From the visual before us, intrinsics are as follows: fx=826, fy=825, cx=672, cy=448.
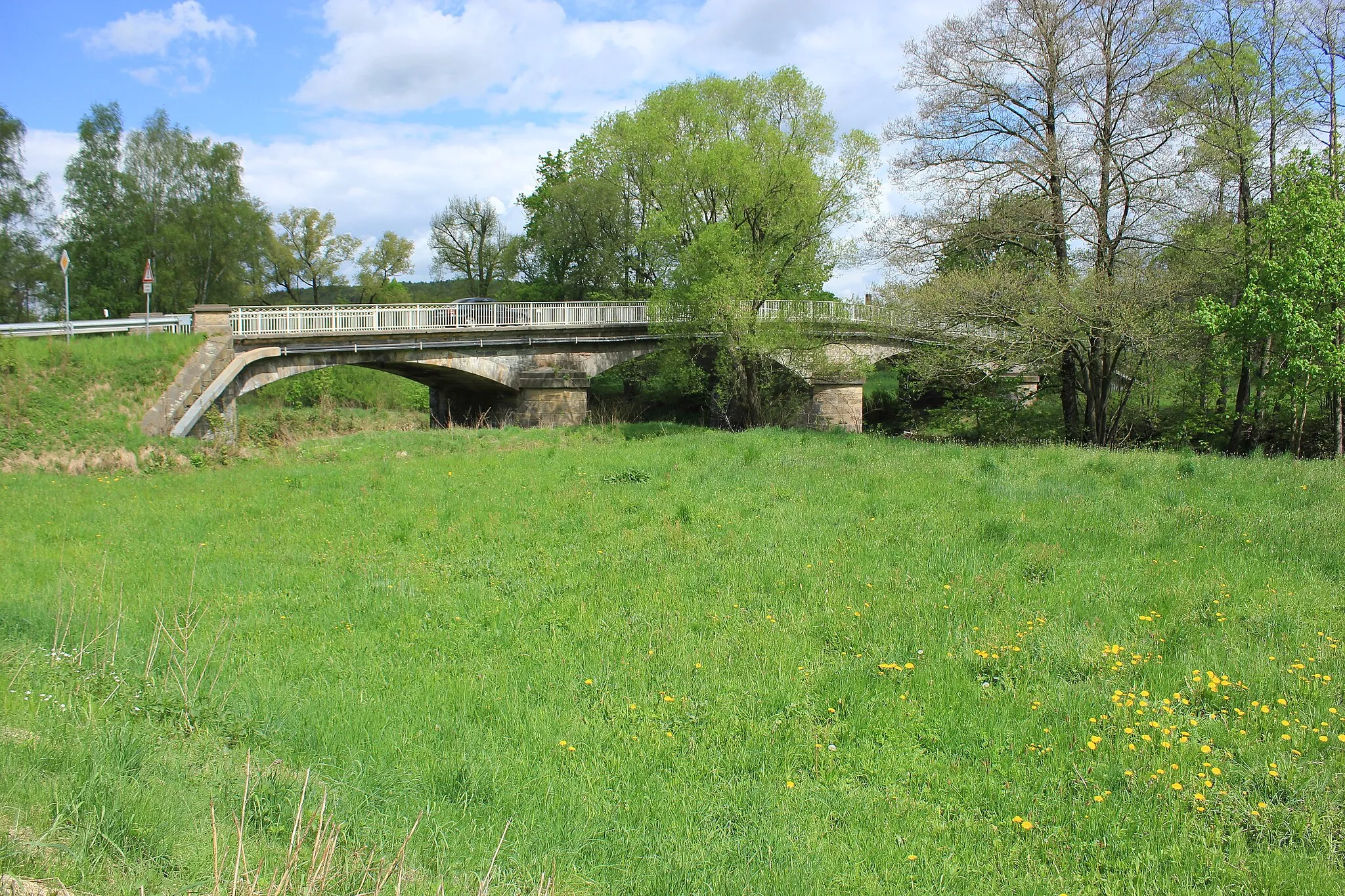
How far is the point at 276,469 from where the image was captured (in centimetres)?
1648

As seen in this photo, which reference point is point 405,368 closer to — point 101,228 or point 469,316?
point 469,316

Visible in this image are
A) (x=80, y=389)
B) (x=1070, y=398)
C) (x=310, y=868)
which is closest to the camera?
(x=310, y=868)

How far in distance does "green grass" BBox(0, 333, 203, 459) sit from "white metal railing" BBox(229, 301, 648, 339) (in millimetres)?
2373

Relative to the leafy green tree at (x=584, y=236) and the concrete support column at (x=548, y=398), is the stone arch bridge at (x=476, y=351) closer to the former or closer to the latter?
the concrete support column at (x=548, y=398)

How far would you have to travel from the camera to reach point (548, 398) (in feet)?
93.7

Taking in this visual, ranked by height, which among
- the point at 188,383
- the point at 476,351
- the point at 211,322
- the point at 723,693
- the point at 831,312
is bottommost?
the point at 723,693

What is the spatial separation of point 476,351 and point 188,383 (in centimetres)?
885

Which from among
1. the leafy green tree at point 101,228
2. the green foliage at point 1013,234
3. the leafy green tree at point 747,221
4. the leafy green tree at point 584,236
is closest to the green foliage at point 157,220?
the leafy green tree at point 101,228

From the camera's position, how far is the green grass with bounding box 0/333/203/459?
17.6 meters

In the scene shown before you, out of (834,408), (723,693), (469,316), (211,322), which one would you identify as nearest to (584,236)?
(469,316)

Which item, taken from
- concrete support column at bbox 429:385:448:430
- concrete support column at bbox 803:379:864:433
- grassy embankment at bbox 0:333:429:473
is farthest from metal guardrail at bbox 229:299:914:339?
concrete support column at bbox 429:385:448:430

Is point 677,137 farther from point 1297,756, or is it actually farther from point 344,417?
point 1297,756

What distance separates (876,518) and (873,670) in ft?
15.0

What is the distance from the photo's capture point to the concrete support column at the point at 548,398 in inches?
1115
